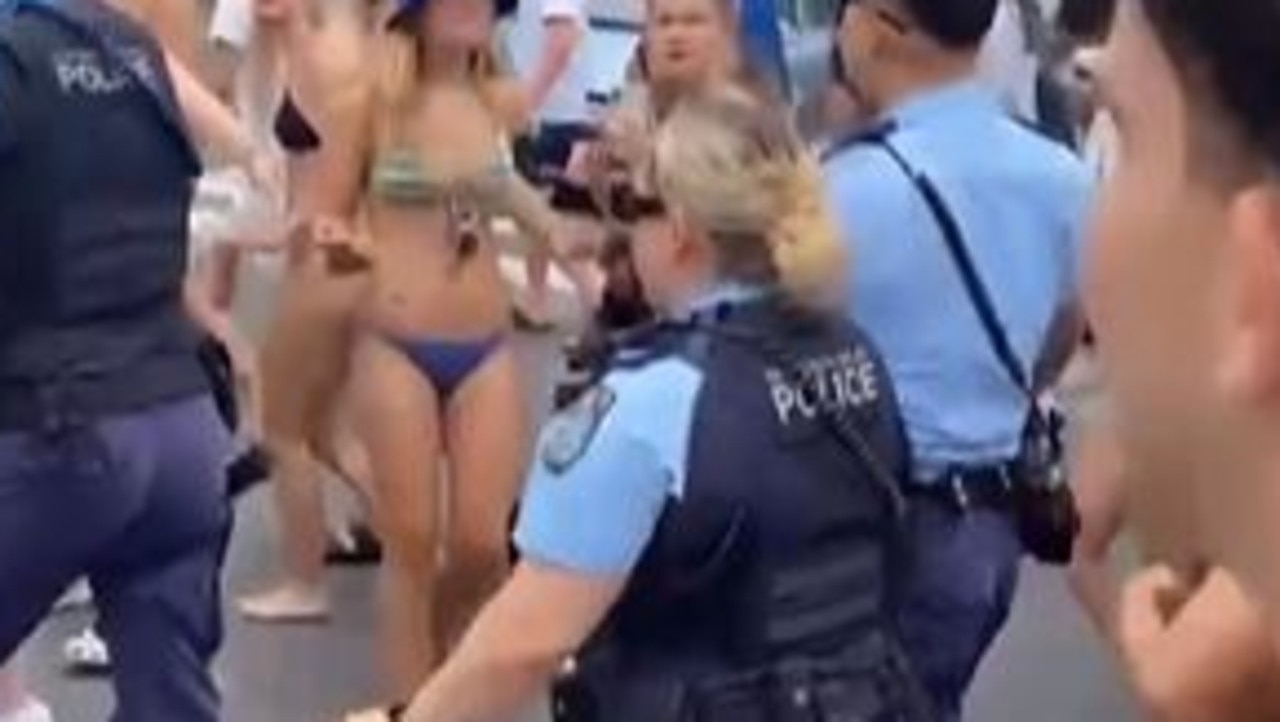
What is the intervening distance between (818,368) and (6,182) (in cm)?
192

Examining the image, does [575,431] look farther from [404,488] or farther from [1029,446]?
[404,488]

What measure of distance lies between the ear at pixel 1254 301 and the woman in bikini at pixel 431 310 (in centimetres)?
574

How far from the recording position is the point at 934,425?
525 cm

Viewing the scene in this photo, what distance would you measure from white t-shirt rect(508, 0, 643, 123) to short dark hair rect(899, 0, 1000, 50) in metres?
6.70

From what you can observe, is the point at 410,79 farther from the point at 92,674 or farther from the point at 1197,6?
the point at 1197,6

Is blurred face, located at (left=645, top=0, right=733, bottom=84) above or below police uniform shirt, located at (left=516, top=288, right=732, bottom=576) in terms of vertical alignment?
below

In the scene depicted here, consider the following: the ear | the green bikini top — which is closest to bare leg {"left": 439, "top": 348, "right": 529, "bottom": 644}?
the green bikini top

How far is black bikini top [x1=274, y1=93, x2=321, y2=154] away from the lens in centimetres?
778

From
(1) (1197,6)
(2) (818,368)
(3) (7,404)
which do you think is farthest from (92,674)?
(1) (1197,6)

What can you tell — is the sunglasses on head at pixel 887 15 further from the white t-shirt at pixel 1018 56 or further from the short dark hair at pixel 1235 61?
the white t-shirt at pixel 1018 56

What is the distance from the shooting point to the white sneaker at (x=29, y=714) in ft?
26.0

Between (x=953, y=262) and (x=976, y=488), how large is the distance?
0.35m

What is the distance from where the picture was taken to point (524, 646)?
413 cm

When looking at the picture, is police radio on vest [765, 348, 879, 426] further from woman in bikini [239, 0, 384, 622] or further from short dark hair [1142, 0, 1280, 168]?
woman in bikini [239, 0, 384, 622]
